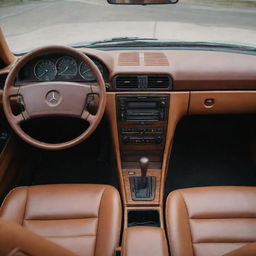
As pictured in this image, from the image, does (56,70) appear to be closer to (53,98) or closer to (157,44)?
(53,98)

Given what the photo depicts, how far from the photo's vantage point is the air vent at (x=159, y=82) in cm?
217

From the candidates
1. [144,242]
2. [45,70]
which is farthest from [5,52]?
[144,242]

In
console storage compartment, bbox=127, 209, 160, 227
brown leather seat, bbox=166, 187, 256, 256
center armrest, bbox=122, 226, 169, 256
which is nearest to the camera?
center armrest, bbox=122, 226, 169, 256

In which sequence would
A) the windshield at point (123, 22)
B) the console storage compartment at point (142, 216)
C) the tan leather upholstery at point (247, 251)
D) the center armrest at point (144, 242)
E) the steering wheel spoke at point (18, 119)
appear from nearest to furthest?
the tan leather upholstery at point (247, 251) < the center armrest at point (144, 242) < the steering wheel spoke at point (18, 119) < the console storage compartment at point (142, 216) < the windshield at point (123, 22)

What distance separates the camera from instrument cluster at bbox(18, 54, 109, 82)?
210 cm

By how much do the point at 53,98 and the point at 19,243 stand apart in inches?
48.2

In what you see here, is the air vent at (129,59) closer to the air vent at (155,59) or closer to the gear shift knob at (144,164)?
the air vent at (155,59)

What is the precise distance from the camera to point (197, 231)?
65.2 inches

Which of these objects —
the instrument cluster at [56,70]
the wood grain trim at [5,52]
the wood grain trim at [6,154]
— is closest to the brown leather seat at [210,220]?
the instrument cluster at [56,70]

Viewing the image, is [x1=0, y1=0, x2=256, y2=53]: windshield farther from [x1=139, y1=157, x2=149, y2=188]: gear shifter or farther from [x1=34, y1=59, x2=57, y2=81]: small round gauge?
[x1=139, y1=157, x2=149, y2=188]: gear shifter

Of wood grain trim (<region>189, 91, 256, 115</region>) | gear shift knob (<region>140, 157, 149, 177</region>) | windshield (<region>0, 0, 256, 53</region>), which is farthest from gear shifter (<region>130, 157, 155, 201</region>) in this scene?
windshield (<region>0, 0, 256, 53</region>)

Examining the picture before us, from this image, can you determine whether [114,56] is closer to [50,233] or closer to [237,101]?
[237,101]

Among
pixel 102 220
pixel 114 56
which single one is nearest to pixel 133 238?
pixel 102 220

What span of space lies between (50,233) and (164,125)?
1043mm
